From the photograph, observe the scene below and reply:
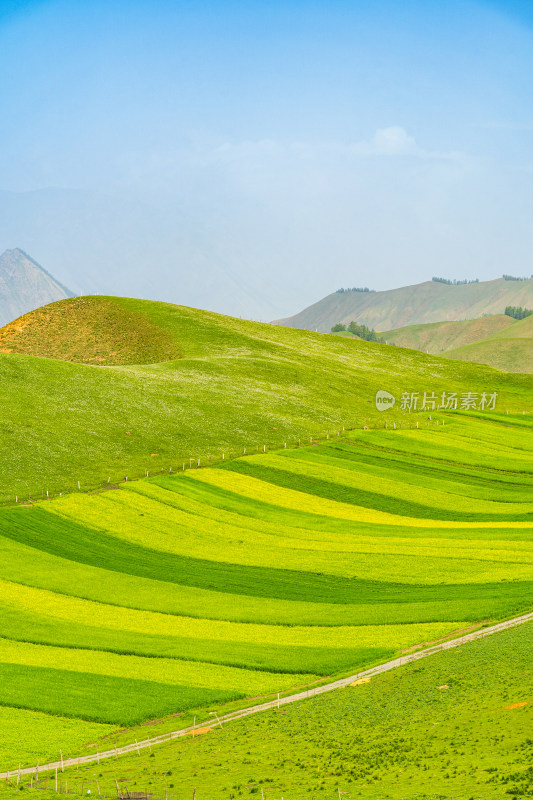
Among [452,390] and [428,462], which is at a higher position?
[452,390]

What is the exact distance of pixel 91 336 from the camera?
181 meters

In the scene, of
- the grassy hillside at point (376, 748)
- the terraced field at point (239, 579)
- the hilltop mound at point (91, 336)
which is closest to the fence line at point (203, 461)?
the terraced field at point (239, 579)

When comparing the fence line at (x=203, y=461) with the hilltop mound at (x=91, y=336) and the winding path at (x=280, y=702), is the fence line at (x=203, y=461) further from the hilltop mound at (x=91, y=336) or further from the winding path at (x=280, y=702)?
the hilltop mound at (x=91, y=336)

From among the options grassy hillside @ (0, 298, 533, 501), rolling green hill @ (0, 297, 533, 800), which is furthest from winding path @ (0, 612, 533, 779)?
grassy hillside @ (0, 298, 533, 501)

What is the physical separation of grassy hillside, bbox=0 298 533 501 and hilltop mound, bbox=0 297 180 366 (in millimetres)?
532

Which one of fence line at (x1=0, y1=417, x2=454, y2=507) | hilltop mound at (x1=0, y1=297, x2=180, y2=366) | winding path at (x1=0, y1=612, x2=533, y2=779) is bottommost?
winding path at (x1=0, y1=612, x2=533, y2=779)

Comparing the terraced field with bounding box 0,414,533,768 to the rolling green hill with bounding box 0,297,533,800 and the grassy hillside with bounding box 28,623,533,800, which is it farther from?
the grassy hillside with bounding box 28,623,533,800

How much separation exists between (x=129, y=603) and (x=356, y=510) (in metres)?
36.3

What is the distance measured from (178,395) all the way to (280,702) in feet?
296

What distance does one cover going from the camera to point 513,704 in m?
36.2

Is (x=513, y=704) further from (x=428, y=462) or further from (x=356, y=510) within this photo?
(x=428, y=462)

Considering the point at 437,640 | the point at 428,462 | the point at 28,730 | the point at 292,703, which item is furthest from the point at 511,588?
the point at 428,462

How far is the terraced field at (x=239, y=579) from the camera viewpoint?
147ft

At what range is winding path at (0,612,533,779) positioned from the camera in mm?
35562
